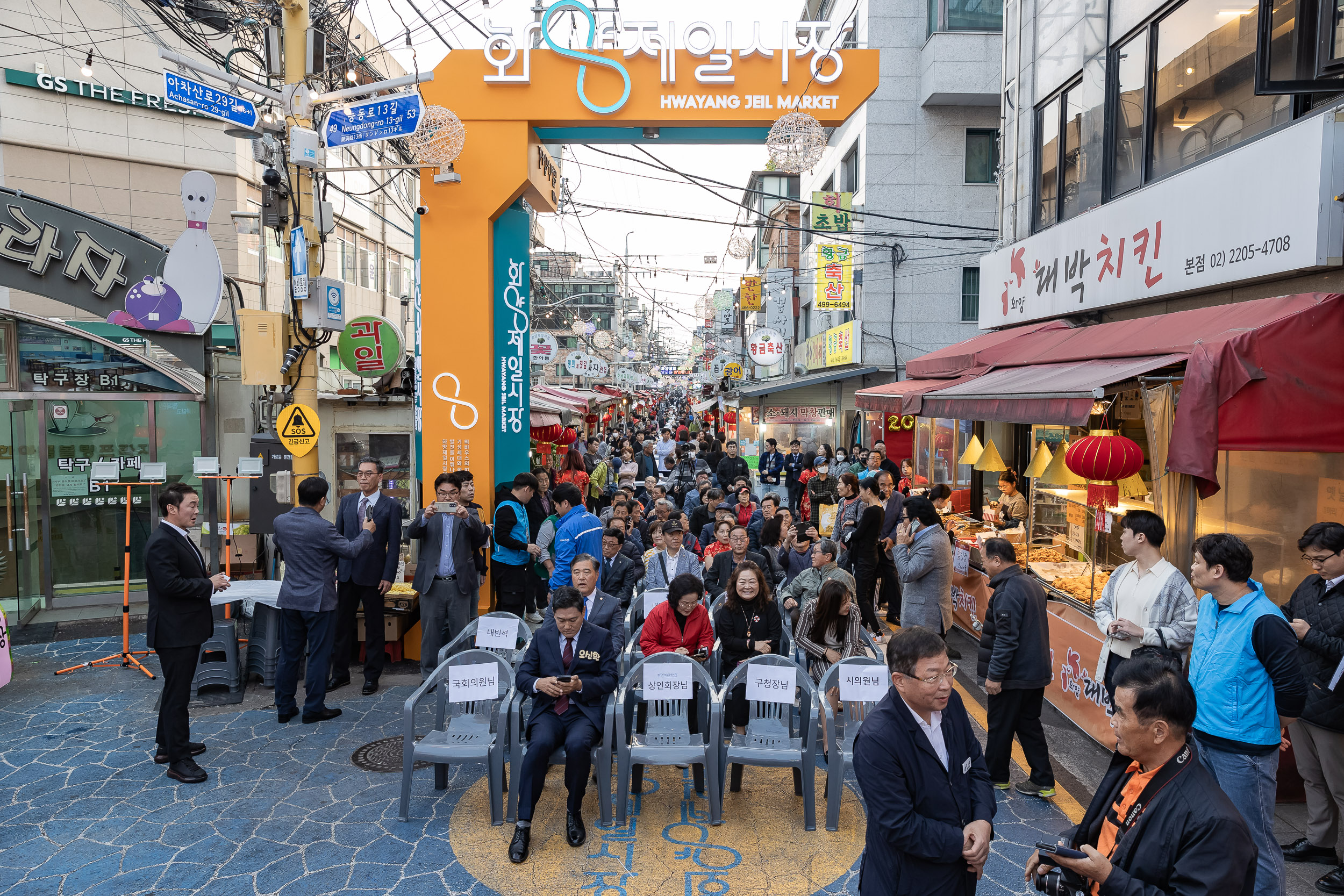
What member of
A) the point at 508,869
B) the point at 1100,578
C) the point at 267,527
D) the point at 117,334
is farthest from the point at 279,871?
the point at 117,334

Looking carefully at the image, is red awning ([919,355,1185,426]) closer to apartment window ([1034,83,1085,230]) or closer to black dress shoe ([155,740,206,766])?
apartment window ([1034,83,1085,230])

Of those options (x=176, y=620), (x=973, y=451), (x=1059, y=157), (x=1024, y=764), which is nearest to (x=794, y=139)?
(x=1059, y=157)

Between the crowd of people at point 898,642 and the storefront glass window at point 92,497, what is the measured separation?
5.25m

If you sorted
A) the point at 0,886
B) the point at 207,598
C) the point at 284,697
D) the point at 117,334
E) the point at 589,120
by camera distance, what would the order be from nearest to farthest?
the point at 0,886 < the point at 207,598 < the point at 284,697 < the point at 589,120 < the point at 117,334

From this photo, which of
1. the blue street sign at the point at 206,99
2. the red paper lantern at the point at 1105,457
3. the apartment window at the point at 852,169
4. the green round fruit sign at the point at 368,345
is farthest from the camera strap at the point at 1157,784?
the apartment window at the point at 852,169

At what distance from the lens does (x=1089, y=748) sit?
653 centimetres

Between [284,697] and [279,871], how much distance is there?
2.54m

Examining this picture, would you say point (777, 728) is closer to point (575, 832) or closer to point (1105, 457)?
point (575, 832)

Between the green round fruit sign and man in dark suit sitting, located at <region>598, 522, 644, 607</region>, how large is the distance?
3.89 m

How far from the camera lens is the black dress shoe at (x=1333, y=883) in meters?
4.44

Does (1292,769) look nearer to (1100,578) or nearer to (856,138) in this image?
(1100,578)

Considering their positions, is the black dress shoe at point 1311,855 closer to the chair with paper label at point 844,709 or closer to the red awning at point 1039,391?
the chair with paper label at point 844,709

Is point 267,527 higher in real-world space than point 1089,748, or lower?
higher

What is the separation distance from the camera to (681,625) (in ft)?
20.7
